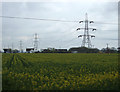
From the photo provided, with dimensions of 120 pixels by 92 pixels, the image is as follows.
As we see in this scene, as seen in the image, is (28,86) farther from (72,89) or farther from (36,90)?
(72,89)

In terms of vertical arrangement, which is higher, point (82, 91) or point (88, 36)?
point (88, 36)

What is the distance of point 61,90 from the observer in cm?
799

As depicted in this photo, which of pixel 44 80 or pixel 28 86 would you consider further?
pixel 44 80

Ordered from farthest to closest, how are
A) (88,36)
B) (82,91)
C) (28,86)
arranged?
(88,36)
(28,86)
(82,91)

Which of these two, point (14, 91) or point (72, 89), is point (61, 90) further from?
point (14, 91)

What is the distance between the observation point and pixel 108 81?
877cm

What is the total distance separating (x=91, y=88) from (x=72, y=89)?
84cm

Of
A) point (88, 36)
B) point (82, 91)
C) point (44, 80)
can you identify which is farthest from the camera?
point (88, 36)

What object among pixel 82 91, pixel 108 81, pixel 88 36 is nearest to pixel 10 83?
pixel 82 91

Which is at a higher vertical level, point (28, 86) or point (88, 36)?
point (88, 36)

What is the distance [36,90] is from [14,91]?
2.94ft

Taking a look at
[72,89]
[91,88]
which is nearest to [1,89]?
[72,89]

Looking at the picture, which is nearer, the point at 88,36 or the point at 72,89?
the point at 72,89

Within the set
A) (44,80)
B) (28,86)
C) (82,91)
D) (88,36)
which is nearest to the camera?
(82,91)
